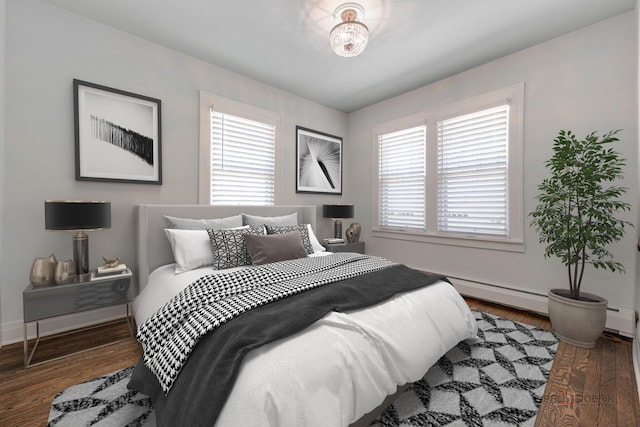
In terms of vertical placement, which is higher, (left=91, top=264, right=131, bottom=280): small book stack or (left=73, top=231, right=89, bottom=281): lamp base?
(left=73, top=231, right=89, bottom=281): lamp base

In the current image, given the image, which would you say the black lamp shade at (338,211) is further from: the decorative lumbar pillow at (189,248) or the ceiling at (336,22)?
the decorative lumbar pillow at (189,248)

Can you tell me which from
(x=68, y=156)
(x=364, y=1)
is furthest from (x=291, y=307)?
(x=68, y=156)

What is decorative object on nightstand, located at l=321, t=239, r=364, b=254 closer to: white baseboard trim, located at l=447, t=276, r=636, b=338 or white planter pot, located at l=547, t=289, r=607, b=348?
white baseboard trim, located at l=447, t=276, r=636, b=338

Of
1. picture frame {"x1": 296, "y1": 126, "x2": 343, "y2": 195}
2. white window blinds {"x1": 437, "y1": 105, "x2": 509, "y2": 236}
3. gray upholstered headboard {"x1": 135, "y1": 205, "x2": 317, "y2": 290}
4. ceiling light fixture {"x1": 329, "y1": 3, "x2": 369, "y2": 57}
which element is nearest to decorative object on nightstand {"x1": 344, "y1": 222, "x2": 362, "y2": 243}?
picture frame {"x1": 296, "y1": 126, "x2": 343, "y2": 195}

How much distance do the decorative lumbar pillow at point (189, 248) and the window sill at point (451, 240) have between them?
270 centimetres

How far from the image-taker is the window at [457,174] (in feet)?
10.0

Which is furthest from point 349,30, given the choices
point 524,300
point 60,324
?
point 60,324

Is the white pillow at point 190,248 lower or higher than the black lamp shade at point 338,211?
lower

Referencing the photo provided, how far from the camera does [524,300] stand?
2.96m

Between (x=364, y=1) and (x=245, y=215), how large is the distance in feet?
7.32

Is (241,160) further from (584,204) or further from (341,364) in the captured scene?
(584,204)

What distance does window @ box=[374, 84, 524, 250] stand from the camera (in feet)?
10.0

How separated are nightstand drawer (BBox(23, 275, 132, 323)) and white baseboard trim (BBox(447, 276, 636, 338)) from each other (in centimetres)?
357

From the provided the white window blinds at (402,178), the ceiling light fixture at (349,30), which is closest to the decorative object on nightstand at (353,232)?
the white window blinds at (402,178)
